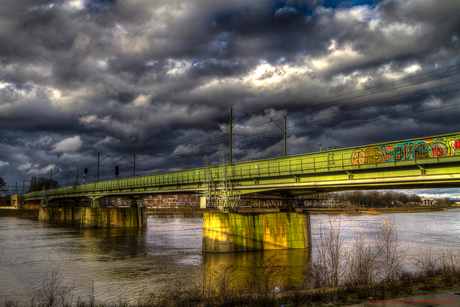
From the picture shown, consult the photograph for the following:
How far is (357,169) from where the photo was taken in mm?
26344

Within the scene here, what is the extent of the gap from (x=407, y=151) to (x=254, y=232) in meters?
17.6

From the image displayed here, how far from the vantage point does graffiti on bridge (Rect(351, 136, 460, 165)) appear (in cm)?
2158

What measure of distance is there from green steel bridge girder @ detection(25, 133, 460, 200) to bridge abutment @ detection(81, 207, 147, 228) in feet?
117

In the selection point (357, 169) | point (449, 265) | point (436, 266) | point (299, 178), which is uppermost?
point (357, 169)

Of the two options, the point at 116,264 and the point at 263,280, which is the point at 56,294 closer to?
the point at 263,280

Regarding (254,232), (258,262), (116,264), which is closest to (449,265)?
(258,262)

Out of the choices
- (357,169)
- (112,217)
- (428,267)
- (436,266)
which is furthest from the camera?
(112,217)

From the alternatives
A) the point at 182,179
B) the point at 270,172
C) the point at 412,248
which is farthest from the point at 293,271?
the point at 182,179

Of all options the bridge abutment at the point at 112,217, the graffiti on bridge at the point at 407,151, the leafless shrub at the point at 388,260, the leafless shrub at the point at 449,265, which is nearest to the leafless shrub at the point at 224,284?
the leafless shrub at the point at 388,260

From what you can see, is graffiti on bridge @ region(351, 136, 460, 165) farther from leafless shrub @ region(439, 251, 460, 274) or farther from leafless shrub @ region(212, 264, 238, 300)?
leafless shrub @ region(212, 264, 238, 300)

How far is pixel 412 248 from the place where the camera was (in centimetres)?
3684

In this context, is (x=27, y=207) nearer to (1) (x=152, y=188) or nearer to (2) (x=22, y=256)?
(1) (x=152, y=188)

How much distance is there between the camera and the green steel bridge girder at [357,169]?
72.6 feet

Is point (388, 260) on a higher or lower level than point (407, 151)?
lower
